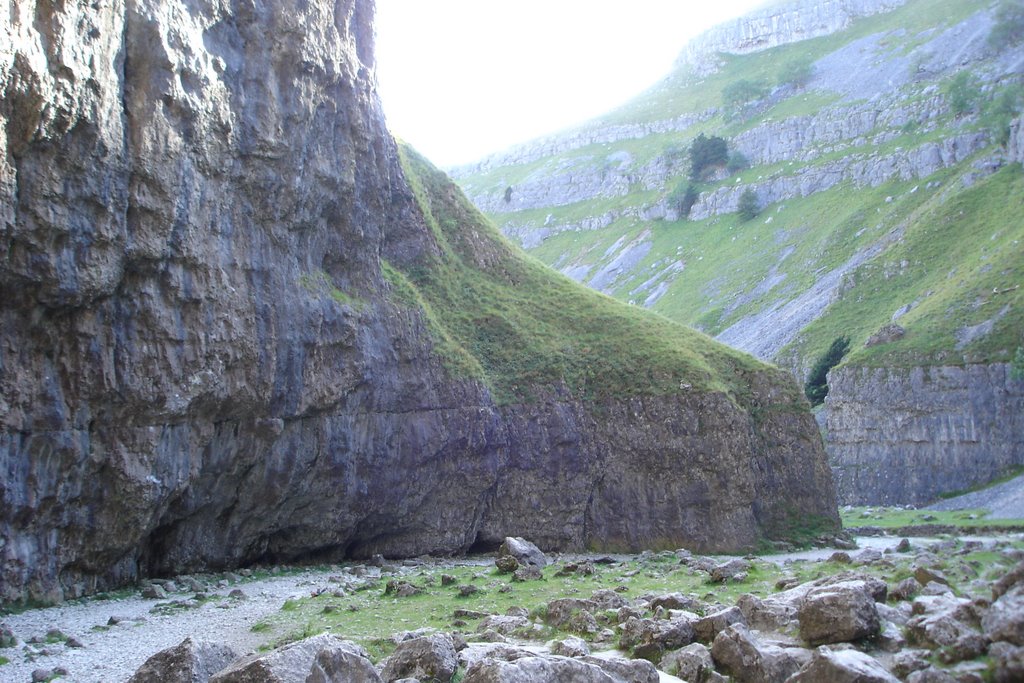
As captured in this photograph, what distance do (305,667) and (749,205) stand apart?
12322cm

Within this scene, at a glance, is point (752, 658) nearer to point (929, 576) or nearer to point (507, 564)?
point (929, 576)

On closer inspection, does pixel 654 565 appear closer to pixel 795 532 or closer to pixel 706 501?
pixel 706 501

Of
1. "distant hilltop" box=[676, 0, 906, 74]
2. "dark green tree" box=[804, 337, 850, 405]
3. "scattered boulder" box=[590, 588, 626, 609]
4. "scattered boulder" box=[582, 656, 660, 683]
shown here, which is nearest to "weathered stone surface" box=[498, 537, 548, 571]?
"scattered boulder" box=[590, 588, 626, 609]

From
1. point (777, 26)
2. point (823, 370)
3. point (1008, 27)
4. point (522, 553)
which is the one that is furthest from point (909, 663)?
point (777, 26)

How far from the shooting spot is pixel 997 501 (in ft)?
178

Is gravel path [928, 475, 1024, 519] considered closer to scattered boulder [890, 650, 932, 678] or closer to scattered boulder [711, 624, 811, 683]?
scattered boulder [711, 624, 811, 683]

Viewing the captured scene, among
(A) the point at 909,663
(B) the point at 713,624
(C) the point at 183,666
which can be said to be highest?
(C) the point at 183,666

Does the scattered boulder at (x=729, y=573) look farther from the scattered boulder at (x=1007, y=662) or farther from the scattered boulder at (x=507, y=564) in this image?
the scattered boulder at (x=1007, y=662)

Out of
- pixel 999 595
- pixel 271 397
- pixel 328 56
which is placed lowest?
pixel 999 595

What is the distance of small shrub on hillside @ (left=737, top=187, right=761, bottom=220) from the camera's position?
422 ft

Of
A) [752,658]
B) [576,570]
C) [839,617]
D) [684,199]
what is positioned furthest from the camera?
→ [684,199]

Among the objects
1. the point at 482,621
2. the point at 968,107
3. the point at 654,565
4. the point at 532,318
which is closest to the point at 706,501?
the point at 654,565

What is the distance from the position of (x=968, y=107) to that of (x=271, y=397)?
99.3 meters

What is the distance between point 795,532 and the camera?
157 feet
